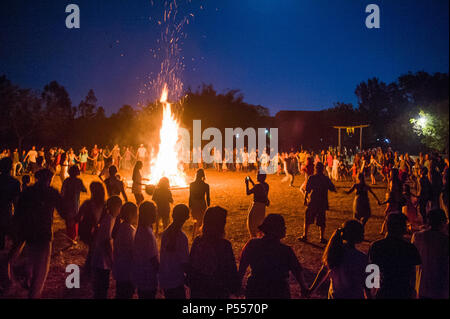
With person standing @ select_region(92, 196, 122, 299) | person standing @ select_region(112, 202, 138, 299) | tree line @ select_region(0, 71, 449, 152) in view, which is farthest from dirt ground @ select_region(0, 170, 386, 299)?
tree line @ select_region(0, 71, 449, 152)

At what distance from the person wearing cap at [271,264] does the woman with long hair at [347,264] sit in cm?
45

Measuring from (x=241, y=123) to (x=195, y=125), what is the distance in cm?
624

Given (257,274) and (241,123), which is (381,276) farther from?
(241,123)

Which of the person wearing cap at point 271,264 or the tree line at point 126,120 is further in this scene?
the tree line at point 126,120

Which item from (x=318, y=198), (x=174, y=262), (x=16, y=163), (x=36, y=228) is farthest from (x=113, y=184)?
(x=16, y=163)

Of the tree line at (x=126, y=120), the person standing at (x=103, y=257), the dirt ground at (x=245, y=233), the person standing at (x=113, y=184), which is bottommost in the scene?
the dirt ground at (x=245, y=233)

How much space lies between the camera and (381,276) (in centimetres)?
330

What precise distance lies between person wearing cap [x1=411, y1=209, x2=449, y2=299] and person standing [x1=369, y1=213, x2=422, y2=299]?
16.2 inches

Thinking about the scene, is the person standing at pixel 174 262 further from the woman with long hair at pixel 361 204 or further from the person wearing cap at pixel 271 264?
the woman with long hair at pixel 361 204

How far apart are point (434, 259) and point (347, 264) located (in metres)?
1.12

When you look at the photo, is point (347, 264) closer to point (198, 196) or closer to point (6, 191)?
point (198, 196)

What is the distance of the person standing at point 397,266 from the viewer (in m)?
3.23

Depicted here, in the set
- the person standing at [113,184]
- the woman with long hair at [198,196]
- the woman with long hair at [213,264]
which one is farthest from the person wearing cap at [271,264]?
the person standing at [113,184]
